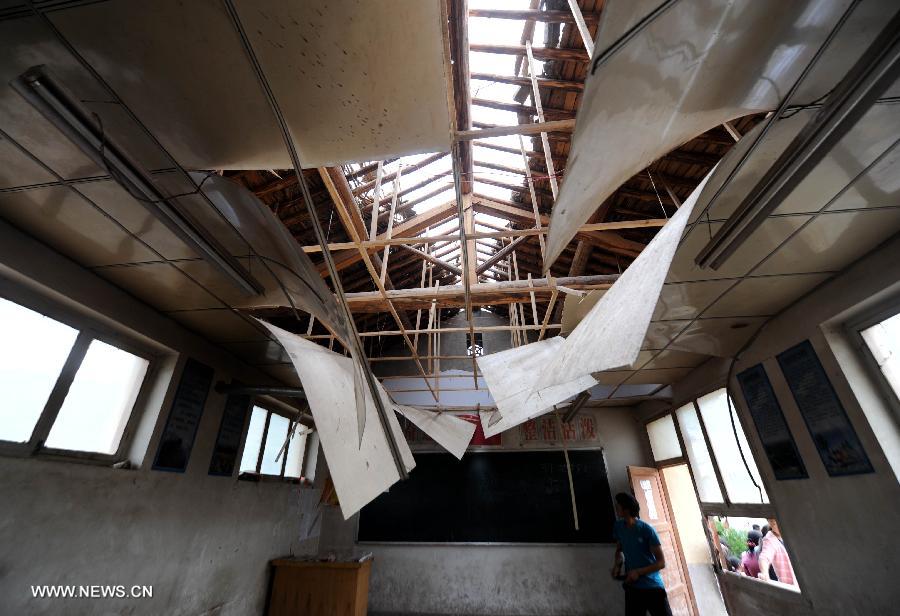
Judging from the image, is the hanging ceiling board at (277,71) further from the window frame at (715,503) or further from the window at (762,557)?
the window at (762,557)

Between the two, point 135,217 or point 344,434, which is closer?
point 344,434

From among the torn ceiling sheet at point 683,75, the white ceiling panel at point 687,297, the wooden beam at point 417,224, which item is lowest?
the torn ceiling sheet at point 683,75

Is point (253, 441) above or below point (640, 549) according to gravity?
above

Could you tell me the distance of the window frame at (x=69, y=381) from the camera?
204 centimetres

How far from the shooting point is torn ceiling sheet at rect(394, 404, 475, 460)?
3.46 m

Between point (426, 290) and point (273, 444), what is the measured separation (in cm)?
307

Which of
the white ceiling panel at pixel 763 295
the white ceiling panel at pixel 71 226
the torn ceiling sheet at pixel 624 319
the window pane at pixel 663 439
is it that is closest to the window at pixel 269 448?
the white ceiling panel at pixel 71 226

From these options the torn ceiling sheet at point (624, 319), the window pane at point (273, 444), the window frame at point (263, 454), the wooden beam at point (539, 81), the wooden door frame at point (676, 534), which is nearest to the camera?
the torn ceiling sheet at point (624, 319)

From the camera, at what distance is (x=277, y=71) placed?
97 centimetres

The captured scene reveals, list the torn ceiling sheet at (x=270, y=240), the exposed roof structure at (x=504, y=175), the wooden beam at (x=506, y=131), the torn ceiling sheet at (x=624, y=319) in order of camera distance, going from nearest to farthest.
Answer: the torn ceiling sheet at (x=624, y=319)
the wooden beam at (x=506, y=131)
the torn ceiling sheet at (x=270, y=240)
the exposed roof structure at (x=504, y=175)

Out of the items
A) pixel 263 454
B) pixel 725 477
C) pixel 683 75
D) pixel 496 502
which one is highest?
pixel 683 75

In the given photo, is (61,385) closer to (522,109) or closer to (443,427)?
(443,427)

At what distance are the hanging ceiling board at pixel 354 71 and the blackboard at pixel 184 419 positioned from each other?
2.84m

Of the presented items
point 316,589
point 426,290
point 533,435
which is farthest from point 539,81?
point 316,589
